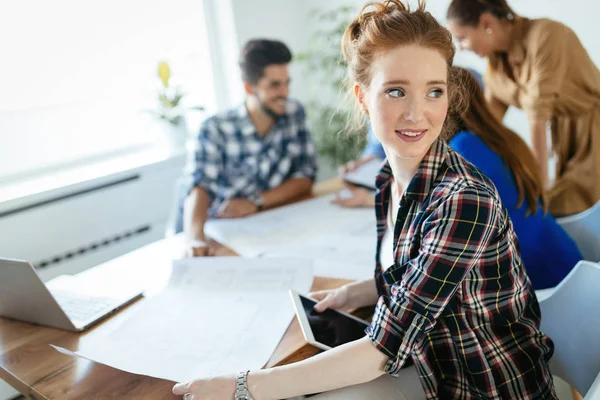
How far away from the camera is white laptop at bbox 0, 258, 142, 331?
101 centimetres

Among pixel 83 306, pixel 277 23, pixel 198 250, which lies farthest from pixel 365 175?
pixel 277 23

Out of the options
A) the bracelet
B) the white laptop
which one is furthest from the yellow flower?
the white laptop

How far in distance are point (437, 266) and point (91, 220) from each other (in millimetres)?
2062

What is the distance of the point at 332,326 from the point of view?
1.02 m

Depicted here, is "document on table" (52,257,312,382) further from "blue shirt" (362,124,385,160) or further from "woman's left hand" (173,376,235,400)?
"blue shirt" (362,124,385,160)

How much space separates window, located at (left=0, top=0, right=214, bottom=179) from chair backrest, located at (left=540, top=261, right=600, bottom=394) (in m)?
2.26

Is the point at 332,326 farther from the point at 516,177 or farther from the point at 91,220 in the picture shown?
the point at 91,220

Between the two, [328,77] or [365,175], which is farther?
[328,77]

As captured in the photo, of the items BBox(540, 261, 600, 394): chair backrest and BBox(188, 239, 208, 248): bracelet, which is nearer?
BBox(540, 261, 600, 394): chair backrest

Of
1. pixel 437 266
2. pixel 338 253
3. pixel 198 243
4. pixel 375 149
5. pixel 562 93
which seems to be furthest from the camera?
pixel 375 149

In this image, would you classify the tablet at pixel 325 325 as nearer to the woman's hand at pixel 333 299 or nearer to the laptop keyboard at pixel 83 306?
the woman's hand at pixel 333 299

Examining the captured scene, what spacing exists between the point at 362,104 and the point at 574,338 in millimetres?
657

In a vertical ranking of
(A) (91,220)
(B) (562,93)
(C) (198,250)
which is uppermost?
(B) (562,93)

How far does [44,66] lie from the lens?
8.06 feet
